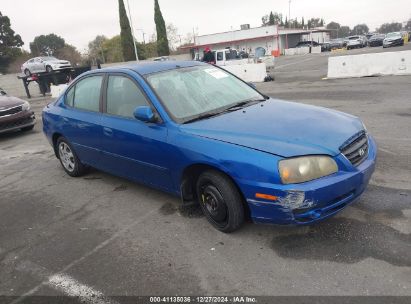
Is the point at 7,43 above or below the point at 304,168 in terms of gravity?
above

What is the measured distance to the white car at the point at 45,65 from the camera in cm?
2457

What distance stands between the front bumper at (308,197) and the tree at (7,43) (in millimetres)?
57043

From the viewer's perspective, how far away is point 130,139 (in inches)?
163

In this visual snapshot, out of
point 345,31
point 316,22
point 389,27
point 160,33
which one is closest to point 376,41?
point 160,33

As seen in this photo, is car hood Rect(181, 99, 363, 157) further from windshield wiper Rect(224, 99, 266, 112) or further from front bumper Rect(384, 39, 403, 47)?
front bumper Rect(384, 39, 403, 47)

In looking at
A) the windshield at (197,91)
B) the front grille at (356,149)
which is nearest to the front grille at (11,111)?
the windshield at (197,91)

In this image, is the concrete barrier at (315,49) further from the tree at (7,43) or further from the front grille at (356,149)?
the front grille at (356,149)

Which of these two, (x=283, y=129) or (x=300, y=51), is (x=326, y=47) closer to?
(x=300, y=51)

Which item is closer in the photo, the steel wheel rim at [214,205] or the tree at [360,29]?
the steel wheel rim at [214,205]

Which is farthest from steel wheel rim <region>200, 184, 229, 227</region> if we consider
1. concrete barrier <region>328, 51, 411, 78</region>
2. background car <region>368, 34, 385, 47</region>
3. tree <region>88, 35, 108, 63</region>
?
tree <region>88, 35, 108, 63</region>

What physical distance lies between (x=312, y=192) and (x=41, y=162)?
567cm

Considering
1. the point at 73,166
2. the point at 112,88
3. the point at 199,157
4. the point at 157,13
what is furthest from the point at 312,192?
the point at 157,13

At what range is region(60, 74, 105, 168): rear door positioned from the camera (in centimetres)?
475

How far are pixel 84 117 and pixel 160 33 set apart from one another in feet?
176
